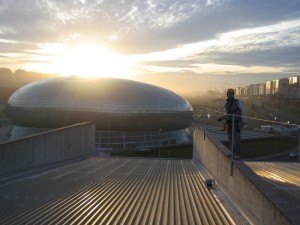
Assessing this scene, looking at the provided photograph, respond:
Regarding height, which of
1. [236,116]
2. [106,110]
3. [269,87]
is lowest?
[106,110]

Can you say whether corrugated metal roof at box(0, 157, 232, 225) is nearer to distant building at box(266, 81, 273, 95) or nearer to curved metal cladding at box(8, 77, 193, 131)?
curved metal cladding at box(8, 77, 193, 131)

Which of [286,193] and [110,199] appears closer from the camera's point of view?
[286,193]

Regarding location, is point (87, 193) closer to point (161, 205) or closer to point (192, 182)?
point (161, 205)

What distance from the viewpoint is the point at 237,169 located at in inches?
266

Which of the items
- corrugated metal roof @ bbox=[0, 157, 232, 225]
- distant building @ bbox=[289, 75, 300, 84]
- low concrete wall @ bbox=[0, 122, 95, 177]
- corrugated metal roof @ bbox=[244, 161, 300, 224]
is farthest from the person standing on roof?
distant building @ bbox=[289, 75, 300, 84]

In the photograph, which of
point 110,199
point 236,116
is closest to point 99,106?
point 236,116

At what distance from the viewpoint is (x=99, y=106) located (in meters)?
36.9

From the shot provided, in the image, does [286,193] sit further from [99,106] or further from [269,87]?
[269,87]

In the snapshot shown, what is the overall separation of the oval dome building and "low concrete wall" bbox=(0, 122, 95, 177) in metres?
19.7

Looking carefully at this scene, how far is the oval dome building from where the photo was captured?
36844mm

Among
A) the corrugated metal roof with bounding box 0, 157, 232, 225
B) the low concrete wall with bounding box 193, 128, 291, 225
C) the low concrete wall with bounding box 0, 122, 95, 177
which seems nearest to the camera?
the low concrete wall with bounding box 193, 128, 291, 225

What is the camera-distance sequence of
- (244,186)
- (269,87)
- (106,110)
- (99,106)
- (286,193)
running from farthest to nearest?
1. (269,87)
2. (99,106)
3. (106,110)
4. (244,186)
5. (286,193)

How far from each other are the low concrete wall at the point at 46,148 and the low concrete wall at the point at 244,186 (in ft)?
18.2

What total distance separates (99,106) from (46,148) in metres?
25.0
